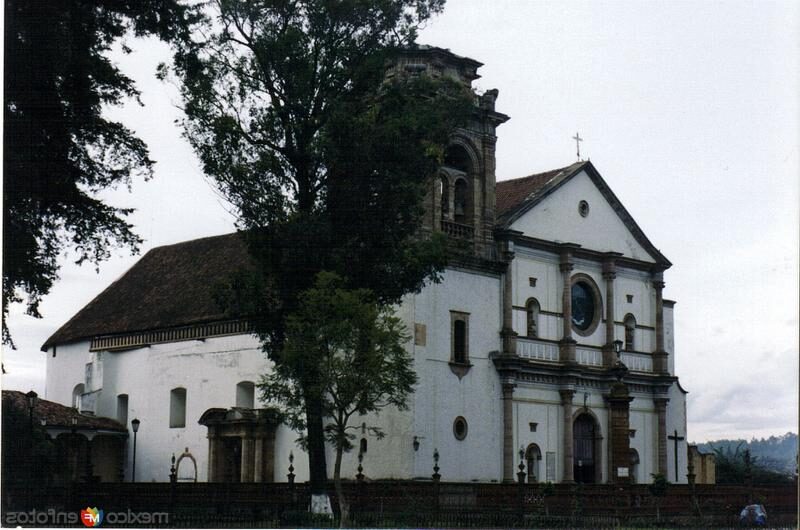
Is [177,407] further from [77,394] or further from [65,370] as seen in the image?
[65,370]

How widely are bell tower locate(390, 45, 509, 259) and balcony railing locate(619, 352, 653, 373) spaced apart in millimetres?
7606

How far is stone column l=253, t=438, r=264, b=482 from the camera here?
3831 centimetres

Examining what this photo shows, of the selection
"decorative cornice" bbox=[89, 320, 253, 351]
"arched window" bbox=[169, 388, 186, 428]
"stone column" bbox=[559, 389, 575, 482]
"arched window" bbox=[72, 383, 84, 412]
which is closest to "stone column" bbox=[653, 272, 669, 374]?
"stone column" bbox=[559, 389, 575, 482]

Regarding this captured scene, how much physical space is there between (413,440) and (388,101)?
10.8 m

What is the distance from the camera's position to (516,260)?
132ft

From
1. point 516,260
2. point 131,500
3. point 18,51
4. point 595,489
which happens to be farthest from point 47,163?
point 516,260

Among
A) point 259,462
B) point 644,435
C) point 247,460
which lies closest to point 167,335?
point 247,460

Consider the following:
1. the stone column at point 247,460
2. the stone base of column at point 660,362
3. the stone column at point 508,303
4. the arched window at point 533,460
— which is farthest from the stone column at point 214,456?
the stone base of column at point 660,362

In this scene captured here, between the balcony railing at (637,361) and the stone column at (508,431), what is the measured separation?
6268 mm

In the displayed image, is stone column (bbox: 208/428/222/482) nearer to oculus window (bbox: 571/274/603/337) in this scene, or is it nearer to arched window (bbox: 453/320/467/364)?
arched window (bbox: 453/320/467/364)

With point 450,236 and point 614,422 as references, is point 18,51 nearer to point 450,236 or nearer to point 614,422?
point 450,236

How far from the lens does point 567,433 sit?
40.4 meters

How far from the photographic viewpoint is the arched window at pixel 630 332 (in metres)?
43.9

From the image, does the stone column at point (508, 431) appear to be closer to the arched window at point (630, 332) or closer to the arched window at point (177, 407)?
the arched window at point (630, 332)
